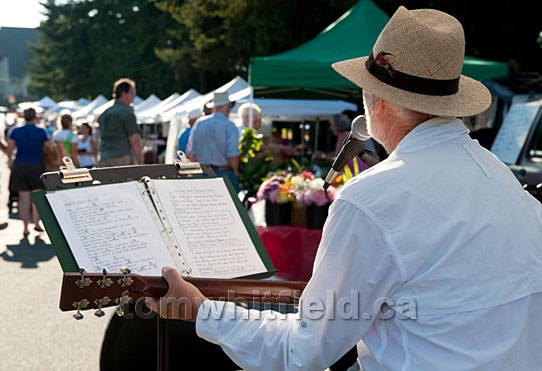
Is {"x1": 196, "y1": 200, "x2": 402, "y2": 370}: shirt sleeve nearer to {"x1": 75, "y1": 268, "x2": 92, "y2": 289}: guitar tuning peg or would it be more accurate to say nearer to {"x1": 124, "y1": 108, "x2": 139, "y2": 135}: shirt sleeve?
{"x1": 75, "y1": 268, "x2": 92, "y2": 289}: guitar tuning peg

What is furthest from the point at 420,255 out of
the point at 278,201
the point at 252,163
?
the point at 252,163

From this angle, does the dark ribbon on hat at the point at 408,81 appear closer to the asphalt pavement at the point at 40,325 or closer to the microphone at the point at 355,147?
the microphone at the point at 355,147

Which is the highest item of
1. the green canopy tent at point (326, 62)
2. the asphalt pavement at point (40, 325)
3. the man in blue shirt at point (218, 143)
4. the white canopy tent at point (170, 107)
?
the green canopy tent at point (326, 62)

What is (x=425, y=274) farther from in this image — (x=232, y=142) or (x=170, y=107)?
(x=170, y=107)

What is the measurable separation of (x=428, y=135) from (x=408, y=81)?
149 mm

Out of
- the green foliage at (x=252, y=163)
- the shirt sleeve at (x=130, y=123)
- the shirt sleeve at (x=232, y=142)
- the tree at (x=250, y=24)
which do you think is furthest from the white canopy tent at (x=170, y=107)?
the green foliage at (x=252, y=163)

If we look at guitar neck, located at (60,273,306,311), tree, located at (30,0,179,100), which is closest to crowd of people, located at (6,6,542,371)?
guitar neck, located at (60,273,306,311)

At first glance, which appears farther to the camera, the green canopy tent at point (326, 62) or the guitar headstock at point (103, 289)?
the green canopy tent at point (326, 62)

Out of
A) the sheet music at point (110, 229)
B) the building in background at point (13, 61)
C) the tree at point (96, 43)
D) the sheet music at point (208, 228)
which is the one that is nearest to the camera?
the sheet music at point (110, 229)

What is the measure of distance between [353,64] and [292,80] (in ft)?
19.9

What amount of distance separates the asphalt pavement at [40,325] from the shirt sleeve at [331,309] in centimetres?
223

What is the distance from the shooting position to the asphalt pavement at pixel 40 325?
4.80 m

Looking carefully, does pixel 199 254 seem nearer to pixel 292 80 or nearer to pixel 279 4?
pixel 292 80

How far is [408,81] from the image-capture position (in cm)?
190
